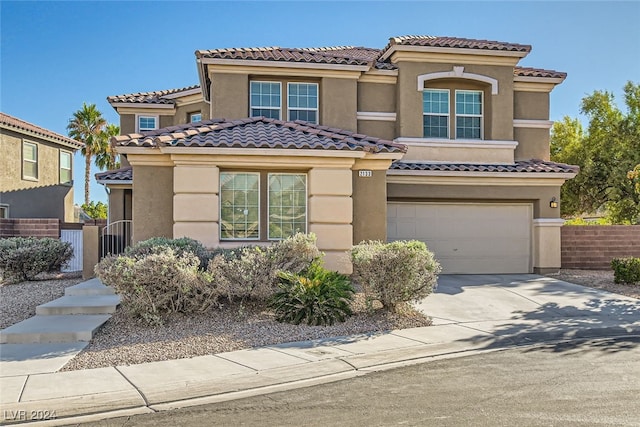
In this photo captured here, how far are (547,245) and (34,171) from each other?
77.3 feet

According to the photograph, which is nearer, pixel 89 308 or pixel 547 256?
pixel 89 308

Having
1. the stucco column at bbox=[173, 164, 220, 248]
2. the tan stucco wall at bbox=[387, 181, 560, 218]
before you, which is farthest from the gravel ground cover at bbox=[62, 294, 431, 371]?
the tan stucco wall at bbox=[387, 181, 560, 218]

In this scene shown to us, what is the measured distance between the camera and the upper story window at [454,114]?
59.0 feet

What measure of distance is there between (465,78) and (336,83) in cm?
426

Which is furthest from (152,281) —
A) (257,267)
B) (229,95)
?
(229,95)

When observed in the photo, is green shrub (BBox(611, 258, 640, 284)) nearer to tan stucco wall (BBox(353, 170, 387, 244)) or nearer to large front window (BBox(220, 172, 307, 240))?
tan stucco wall (BBox(353, 170, 387, 244))

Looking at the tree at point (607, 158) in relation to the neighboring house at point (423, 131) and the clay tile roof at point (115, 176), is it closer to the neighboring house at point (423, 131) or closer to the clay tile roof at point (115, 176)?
the neighboring house at point (423, 131)

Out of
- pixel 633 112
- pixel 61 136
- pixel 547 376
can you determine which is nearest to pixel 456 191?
pixel 547 376

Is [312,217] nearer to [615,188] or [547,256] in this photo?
[547,256]

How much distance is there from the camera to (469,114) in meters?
18.2

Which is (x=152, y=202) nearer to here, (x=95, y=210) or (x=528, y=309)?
(x=528, y=309)

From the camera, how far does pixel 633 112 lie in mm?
24109

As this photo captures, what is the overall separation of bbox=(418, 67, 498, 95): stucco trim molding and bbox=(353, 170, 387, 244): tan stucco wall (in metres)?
4.65

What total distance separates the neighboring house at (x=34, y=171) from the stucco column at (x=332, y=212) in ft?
58.6
